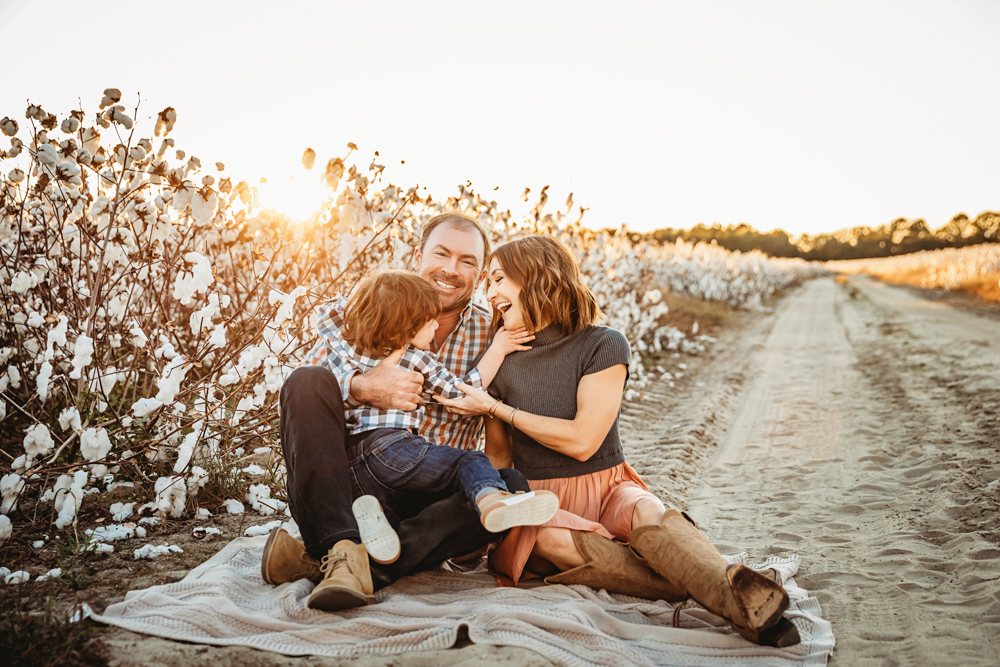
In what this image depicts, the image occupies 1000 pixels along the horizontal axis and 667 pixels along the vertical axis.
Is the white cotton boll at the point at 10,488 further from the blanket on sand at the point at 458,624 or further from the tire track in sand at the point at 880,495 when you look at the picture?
the tire track in sand at the point at 880,495

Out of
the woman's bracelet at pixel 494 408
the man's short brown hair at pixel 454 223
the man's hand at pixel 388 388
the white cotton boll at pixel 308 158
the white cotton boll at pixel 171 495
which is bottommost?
the white cotton boll at pixel 171 495

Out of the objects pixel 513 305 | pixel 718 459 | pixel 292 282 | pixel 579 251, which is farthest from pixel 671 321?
pixel 513 305

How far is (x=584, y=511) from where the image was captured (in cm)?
253

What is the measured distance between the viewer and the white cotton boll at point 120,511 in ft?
9.41

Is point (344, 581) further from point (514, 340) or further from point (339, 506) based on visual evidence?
point (514, 340)

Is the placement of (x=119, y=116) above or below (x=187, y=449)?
above

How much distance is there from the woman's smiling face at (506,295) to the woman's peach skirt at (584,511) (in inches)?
25.6

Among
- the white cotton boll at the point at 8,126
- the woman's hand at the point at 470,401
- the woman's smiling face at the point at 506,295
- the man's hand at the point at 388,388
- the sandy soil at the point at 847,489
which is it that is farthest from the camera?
the white cotton boll at the point at 8,126

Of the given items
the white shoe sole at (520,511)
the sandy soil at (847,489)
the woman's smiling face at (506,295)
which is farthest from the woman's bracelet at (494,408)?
the sandy soil at (847,489)

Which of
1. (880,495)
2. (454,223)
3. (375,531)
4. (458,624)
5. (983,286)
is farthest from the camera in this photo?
(983,286)

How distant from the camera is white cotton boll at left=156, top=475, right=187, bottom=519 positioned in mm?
2887

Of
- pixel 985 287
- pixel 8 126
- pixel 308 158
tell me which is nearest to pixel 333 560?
pixel 308 158

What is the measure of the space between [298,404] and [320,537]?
46 centimetres

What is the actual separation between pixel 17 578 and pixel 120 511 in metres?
0.61
